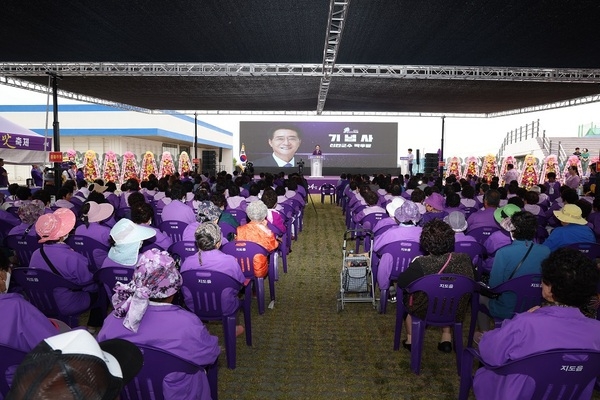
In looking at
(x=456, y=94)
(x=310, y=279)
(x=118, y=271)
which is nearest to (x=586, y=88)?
(x=456, y=94)

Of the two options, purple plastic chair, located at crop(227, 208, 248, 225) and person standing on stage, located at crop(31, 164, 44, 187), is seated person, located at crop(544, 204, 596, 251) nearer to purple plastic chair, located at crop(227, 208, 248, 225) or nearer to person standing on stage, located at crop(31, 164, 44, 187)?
purple plastic chair, located at crop(227, 208, 248, 225)

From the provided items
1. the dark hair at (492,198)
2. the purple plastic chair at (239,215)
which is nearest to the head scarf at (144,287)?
the purple plastic chair at (239,215)

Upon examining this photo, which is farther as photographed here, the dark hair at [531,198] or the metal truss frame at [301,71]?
the metal truss frame at [301,71]

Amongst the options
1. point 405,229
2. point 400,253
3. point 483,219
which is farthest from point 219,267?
point 483,219

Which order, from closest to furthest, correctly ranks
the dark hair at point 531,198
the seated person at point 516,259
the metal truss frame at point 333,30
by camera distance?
the seated person at point 516,259 < the metal truss frame at point 333,30 < the dark hair at point 531,198

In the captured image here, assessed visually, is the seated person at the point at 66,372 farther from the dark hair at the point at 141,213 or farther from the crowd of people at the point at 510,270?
the dark hair at the point at 141,213

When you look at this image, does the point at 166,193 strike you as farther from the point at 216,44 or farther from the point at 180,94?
the point at 180,94

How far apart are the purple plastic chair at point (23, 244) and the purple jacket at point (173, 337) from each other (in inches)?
129

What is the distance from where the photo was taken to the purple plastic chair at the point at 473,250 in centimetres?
441

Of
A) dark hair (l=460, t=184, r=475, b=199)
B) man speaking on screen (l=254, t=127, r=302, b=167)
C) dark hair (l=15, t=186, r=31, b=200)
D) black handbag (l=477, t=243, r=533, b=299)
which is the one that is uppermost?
man speaking on screen (l=254, t=127, r=302, b=167)

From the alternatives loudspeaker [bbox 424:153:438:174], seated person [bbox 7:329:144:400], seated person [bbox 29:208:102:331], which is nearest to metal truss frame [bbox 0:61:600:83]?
seated person [bbox 29:208:102:331]

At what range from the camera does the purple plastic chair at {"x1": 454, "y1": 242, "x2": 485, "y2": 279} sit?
174 inches

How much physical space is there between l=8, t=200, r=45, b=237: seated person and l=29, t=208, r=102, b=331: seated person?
130 cm

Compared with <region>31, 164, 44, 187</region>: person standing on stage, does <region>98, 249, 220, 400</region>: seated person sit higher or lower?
lower
